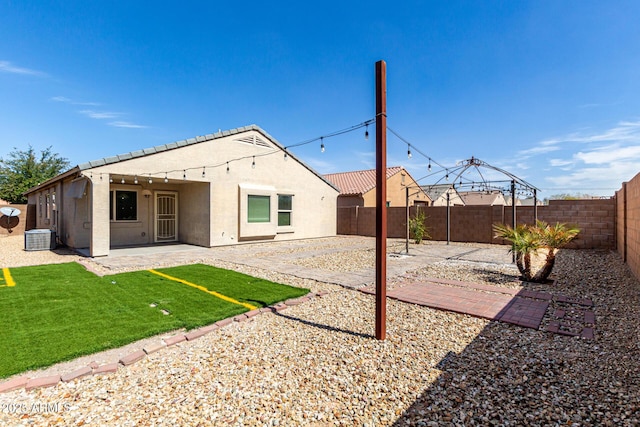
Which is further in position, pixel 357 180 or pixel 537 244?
pixel 357 180

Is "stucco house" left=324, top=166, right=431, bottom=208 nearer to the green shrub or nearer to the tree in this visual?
the green shrub

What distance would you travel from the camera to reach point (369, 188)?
23.4 m

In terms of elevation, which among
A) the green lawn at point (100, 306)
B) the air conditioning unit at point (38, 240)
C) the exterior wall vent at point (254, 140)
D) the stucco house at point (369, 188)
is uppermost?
the exterior wall vent at point (254, 140)

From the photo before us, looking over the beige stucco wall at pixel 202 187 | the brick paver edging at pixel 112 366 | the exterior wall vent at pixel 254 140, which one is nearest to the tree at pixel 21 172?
the beige stucco wall at pixel 202 187

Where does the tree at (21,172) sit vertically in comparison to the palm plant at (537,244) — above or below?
above

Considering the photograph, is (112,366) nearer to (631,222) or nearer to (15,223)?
(631,222)

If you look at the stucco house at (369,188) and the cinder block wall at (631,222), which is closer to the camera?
the cinder block wall at (631,222)

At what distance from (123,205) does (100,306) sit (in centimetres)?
895

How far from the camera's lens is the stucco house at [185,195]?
10.4 meters

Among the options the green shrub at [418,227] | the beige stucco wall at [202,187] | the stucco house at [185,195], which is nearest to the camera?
the beige stucco wall at [202,187]

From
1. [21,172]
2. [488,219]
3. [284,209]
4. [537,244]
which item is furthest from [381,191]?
[21,172]

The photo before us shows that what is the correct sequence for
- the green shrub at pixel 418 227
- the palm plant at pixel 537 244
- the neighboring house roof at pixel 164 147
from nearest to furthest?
the palm plant at pixel 537 244
the neighboring house roof at pixel 164 147
the green shrub at pixel 418 227

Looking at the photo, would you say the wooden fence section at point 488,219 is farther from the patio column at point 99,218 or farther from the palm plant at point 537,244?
the patio column at point 99,218

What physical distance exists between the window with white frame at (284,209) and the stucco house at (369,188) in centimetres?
815
